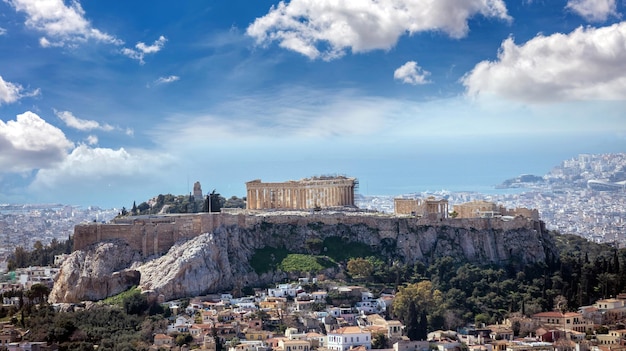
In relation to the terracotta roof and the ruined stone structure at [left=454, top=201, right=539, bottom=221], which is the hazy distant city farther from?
the terracotta roof

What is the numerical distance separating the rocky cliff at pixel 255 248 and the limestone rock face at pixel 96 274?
0.07 metres

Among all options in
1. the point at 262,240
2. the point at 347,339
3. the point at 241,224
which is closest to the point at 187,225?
the point at 241,224

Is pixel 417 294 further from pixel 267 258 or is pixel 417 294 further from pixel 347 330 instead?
pixel 267 258

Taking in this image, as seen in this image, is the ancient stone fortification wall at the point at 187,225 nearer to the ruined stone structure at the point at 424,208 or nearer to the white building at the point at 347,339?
the ruined stone structure at the point at 424,208

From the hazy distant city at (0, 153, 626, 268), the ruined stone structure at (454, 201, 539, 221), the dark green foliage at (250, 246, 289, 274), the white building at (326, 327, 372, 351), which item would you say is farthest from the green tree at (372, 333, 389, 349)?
the hazy distant city at (0, 153, 626, 268)

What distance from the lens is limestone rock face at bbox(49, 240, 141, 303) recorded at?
195 feet

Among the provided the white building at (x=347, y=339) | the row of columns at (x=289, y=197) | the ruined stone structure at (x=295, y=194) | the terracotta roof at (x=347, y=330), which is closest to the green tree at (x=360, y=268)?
the terracotta roof at (x=347, y=330)

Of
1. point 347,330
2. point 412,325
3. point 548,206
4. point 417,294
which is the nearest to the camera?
point 347,330

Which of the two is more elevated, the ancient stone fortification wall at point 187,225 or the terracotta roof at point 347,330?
the ancient stone fortification wall at point 187,225

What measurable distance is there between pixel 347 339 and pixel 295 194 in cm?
2417

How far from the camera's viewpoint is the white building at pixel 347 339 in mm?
50406

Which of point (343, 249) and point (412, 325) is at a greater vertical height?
point (343, 249)

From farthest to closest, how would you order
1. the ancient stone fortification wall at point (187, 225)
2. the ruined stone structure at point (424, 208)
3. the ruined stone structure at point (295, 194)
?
the ruined stone structure at point (295, 194) → the ruined stone structure at point (424, 208) → the ancient stone fortification wall at point (187, 225)

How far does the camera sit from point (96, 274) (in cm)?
5997
